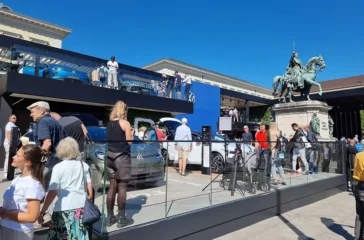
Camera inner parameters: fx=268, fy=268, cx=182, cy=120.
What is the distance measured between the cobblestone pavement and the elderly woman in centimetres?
264

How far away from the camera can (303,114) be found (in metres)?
15.8

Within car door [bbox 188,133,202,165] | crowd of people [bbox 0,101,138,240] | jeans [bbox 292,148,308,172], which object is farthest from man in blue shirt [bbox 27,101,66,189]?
jeans [bbox 292,148,308,172]

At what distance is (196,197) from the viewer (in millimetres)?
4539

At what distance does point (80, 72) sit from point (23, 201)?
1201 centimetres

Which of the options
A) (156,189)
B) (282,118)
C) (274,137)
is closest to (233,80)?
(282,118)

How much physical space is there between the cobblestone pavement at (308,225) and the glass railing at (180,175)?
591mm

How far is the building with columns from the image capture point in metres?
34.6

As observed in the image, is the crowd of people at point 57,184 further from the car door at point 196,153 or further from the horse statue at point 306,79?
the horse statue at point 306,79

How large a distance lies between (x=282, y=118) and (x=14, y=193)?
54.8 ft

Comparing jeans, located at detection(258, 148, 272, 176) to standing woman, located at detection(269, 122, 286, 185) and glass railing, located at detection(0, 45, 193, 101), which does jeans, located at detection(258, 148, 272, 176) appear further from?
glass railing, located at detection(0, 45, 193, 101)

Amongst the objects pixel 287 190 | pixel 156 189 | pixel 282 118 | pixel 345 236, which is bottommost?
pixel 345 236

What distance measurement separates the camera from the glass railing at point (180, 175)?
3264 millimetres

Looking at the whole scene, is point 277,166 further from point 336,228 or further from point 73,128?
point 73,128

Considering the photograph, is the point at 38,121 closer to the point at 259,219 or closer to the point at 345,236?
the point at 259,219
